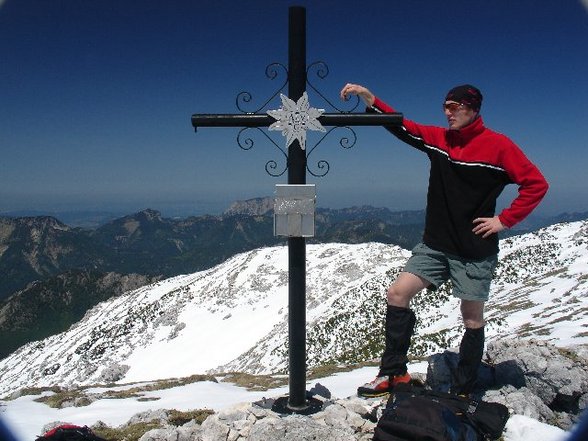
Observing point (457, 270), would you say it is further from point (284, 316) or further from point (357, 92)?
point (284, 316)

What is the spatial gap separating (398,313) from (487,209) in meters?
1.86

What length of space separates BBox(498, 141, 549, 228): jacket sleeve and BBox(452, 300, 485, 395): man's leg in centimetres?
130

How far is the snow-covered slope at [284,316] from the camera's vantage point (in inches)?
975

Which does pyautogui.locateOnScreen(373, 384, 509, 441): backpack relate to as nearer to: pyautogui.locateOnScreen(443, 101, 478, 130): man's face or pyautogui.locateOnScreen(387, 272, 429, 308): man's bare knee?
pyautogui.locateOnScreen(387, 272, 429, 308): man's bare knee

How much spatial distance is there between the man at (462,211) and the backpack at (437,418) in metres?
0.66

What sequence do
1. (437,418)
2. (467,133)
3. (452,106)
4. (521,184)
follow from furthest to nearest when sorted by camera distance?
1. (467,133)
2. (452,106)
3. (521,184)
4. (437,418)

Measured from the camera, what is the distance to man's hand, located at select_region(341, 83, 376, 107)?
6012mm

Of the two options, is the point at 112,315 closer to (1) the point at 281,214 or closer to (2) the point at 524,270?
(2) the point at 524,270

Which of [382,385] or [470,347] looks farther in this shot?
[382,385]

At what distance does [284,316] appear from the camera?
197 ft

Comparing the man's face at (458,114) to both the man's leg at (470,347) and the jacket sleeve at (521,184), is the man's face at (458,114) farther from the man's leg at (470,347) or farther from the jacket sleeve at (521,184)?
the man's leg at (470,347)

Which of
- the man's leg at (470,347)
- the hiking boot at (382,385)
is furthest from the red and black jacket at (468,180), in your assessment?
the hiking boot at (382,385)

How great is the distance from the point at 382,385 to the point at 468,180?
321cm

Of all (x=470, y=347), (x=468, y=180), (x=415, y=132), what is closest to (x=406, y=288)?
(x=470, y=347)
